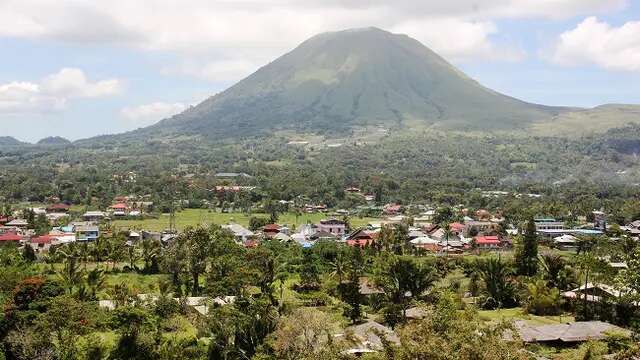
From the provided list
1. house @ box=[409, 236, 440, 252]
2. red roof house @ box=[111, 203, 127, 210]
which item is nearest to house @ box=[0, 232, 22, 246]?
red roof house @ box=[111, 203, 127, 210]

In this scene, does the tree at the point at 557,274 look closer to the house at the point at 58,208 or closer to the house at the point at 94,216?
the house at the point at 94,216

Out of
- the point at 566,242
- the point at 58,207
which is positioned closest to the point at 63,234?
the point at 58,207

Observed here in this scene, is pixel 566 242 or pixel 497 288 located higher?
pixel 497 288

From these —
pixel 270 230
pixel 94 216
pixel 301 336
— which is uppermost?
pixel 301 336

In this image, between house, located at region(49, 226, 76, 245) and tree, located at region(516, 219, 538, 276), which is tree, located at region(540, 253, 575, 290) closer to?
tree, located at region(516, 219, 538, 276)

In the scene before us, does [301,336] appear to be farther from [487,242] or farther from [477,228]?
[477,228]

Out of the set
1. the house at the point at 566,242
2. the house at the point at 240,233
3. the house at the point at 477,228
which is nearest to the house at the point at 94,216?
the house at the point at 240,233
